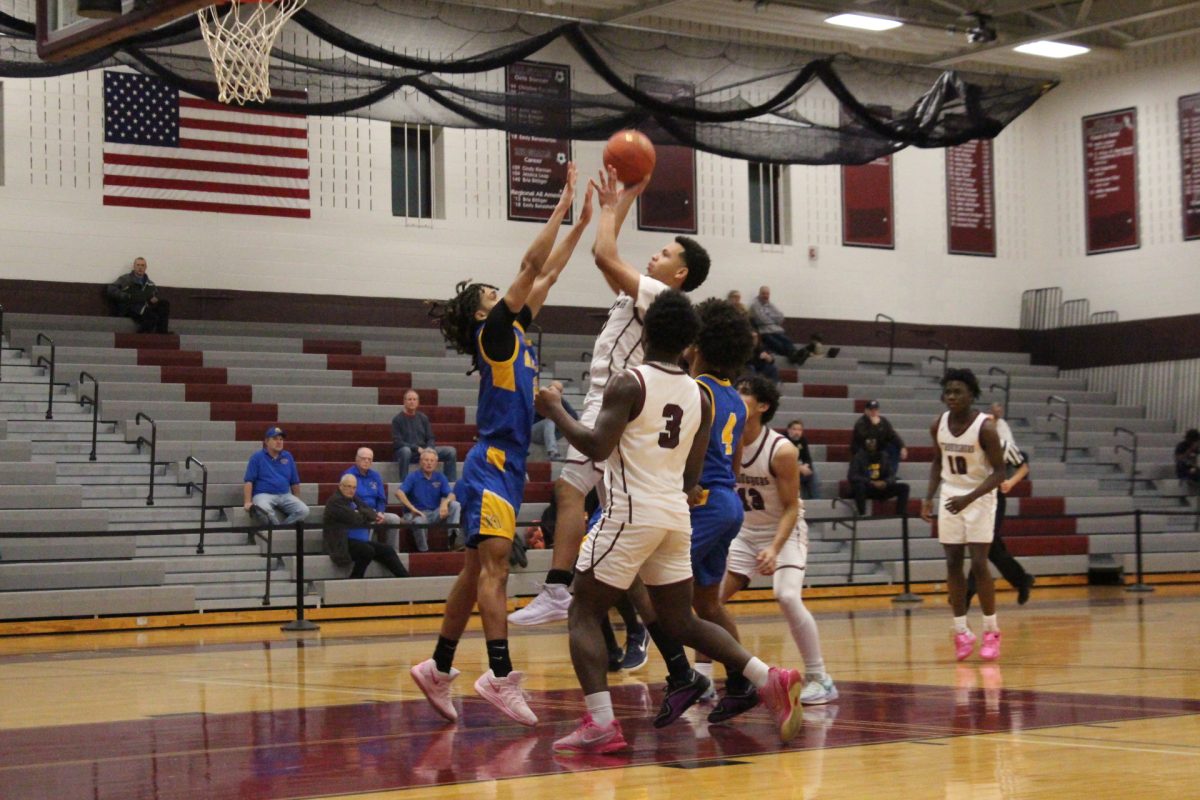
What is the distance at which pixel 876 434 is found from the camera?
1809 cm

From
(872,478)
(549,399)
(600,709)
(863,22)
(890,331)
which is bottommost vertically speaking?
(600,709)

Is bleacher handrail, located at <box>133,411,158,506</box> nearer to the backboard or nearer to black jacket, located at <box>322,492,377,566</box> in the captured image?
black jacket, located at <box>322,492,377,566</box>

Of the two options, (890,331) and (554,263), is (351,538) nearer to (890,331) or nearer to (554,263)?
(554,263)

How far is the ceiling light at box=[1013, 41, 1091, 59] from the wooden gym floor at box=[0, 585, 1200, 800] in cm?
1418

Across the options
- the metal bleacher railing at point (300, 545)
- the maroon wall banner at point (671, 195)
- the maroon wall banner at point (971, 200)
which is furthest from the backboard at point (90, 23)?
the maroon wall banner at point (971, 200)

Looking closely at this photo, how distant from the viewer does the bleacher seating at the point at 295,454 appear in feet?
45.6

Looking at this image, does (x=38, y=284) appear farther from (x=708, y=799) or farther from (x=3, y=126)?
(x=708, y=799)

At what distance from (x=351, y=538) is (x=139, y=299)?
5.49 meters

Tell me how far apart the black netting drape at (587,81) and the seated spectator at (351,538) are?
355 centimetres

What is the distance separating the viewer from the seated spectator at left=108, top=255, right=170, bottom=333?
59.5 feet

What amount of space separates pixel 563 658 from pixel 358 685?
2.01 meters

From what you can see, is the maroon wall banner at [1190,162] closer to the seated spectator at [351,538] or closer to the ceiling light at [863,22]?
the ceiling light at [863,22]

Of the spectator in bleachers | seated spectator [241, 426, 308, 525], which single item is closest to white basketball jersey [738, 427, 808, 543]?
seated spectator [241, 426, 308, 525]

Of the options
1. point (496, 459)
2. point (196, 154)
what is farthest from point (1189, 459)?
point (496, 459)
